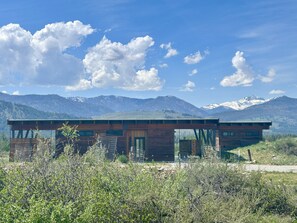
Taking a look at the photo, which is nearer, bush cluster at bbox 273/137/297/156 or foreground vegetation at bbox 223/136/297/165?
foreground vegetation at bbox 223/136/297/165

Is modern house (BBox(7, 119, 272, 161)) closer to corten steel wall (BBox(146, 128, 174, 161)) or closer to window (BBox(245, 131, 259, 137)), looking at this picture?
corten steel wall (BBox(146, 128, 174, 161))

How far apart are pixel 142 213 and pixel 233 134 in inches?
1370

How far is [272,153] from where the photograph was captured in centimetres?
3441

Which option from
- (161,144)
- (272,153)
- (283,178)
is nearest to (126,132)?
(161,144)

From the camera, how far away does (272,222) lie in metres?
9.71

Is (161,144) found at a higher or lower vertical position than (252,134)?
lower

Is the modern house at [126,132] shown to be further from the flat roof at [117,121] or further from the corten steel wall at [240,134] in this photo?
the corten steel wall at [240,134]

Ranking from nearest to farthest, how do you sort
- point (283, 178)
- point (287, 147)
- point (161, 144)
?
1. point (283, 178)
2. point (161, 144)
3. point (287, 147)

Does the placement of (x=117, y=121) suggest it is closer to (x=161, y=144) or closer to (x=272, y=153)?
(x=161, y=144)

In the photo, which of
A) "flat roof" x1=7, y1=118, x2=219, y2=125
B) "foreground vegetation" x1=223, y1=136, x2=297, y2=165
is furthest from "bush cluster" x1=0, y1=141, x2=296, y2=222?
"flat roof" x1=7, y1=118, x2=219, y2=125

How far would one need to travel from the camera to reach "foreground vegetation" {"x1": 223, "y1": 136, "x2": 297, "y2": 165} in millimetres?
30844

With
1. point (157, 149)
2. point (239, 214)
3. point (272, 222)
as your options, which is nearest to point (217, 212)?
point (239, 214)

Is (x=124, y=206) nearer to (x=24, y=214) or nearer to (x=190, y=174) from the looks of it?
(x=24, y=214)

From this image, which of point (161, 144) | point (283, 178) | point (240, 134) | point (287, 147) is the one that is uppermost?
point (240, 134)
